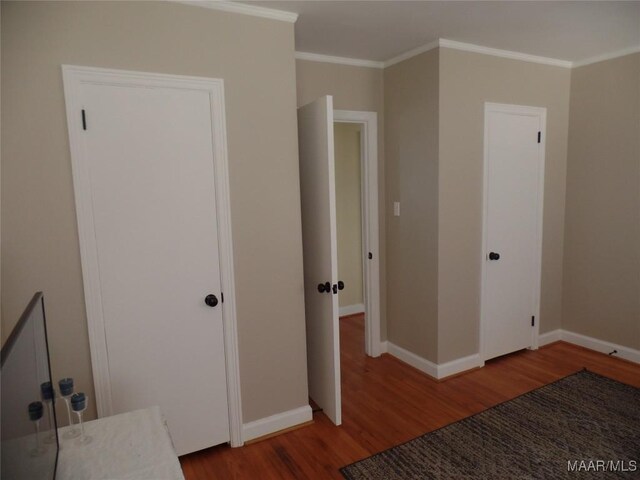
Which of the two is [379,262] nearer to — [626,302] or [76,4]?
[626,302]

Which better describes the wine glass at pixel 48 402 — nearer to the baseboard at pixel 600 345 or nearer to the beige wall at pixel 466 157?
the beige wall at pixel 466 157

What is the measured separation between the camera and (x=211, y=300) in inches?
90.4

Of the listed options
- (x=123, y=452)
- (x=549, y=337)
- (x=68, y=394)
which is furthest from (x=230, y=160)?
(x=549, y=337)

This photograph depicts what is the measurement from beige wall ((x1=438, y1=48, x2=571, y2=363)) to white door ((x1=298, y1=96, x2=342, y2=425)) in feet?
3.48

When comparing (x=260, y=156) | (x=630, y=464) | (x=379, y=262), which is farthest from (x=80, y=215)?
(x=630, y=464)

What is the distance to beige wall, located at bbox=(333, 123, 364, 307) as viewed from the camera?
4824mm

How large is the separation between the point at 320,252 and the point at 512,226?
1.93 metres

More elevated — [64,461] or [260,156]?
[260,156]

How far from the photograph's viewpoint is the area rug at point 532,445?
2.17 m

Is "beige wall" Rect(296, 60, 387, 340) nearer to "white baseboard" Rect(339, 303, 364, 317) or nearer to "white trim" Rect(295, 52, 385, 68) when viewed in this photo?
"white trim" Rect(295, 52, 385, 68)

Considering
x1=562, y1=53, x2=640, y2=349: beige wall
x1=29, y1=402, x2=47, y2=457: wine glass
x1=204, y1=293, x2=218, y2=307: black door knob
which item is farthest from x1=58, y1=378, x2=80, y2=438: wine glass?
x1=562, y1=53, x2=640, y2=349: beige wall

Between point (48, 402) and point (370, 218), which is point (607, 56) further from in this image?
point (48, 402)

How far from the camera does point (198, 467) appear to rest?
2.30m

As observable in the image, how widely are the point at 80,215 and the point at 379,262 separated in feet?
7.93
